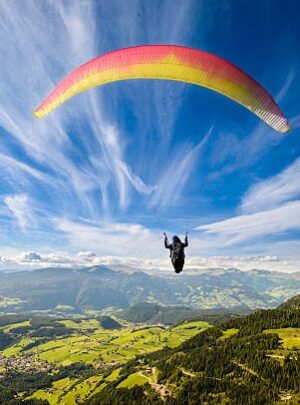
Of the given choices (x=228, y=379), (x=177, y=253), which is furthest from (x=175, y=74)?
(x=228, y=379)

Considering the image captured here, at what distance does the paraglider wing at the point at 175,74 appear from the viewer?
12.4 m

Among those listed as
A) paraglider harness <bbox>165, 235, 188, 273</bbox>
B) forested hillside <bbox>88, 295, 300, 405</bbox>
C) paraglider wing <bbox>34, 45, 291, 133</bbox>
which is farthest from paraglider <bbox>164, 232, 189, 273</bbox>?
forested hillside <bbox>88, 295, 300, 405</bbox>

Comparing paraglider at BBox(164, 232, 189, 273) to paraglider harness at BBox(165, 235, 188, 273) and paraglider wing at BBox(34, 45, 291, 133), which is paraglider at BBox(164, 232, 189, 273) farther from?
paraglider wing at BBox(34, 45, 291, 133)

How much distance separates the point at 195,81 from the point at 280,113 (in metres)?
3.86

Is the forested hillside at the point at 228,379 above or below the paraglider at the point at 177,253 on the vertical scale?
below

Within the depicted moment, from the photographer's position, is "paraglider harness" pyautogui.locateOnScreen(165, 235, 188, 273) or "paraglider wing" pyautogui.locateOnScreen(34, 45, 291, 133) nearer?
"paraglider wing" pyautogui.locateOnScreen(34, 45, 291, 133)

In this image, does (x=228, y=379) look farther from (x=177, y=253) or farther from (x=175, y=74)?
(x=175, y=74)

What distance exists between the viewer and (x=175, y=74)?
1380 cm

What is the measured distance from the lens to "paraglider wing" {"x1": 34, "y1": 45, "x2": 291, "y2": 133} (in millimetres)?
12430

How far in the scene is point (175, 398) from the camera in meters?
158

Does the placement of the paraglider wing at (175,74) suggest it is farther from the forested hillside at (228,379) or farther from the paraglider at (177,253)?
the forested hillside at (228,379)

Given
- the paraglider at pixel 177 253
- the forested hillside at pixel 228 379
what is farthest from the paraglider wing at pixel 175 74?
the forested hillside at pixel 228 379

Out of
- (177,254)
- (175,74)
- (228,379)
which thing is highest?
(175,74)

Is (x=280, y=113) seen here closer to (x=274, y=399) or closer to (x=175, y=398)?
(x=274, y=399)
